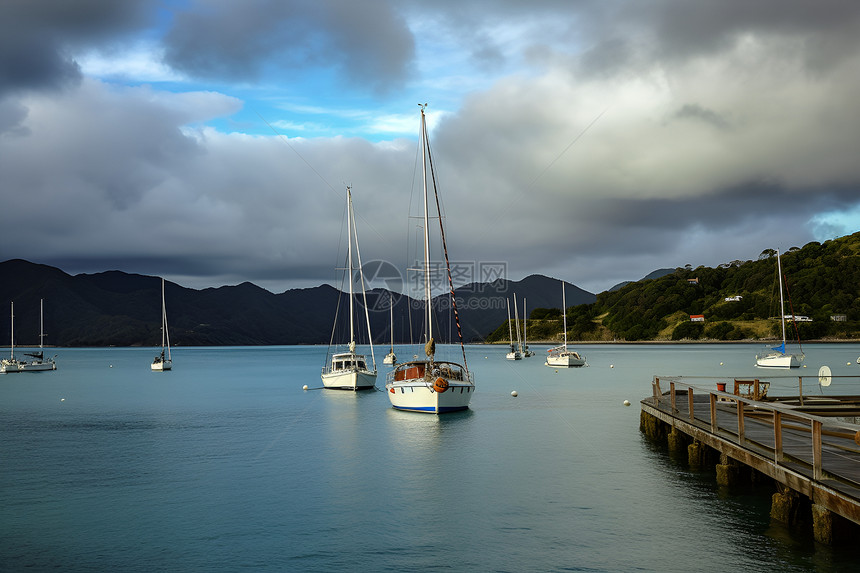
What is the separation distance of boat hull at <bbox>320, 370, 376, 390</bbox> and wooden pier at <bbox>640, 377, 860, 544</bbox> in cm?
3618

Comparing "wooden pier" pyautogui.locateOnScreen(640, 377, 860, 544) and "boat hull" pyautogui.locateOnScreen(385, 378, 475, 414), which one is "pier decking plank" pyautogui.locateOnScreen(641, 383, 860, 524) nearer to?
"wooden pier" pyautogui.locateOnScreen(640, 377, 860, 544)

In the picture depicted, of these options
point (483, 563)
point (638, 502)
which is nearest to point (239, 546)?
point (483, 563)

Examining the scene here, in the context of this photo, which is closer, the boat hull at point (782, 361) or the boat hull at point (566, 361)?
the boat hull at point (782, 361)

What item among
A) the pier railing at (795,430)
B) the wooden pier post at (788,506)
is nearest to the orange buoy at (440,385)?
the pier railing at (795,430)

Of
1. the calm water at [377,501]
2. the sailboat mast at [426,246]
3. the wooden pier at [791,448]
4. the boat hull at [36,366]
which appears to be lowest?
the calm water at [377,501]

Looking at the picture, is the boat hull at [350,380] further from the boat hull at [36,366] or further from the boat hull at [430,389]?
the boat hull at [36,366]

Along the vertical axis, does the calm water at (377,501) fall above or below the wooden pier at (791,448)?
below

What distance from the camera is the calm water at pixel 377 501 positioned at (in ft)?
52.4

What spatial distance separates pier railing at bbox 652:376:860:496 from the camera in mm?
13945

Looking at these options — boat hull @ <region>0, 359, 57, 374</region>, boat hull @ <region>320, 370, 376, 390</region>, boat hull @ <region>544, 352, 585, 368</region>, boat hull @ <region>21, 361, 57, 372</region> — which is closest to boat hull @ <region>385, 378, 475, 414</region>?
boat hull @ <region>320, 370, 376, 390</region>

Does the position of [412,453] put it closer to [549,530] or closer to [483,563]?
[549,530]

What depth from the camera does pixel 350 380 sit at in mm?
63688

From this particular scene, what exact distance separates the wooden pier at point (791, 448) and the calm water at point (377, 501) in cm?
72

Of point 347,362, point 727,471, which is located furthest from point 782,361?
point 727,471
